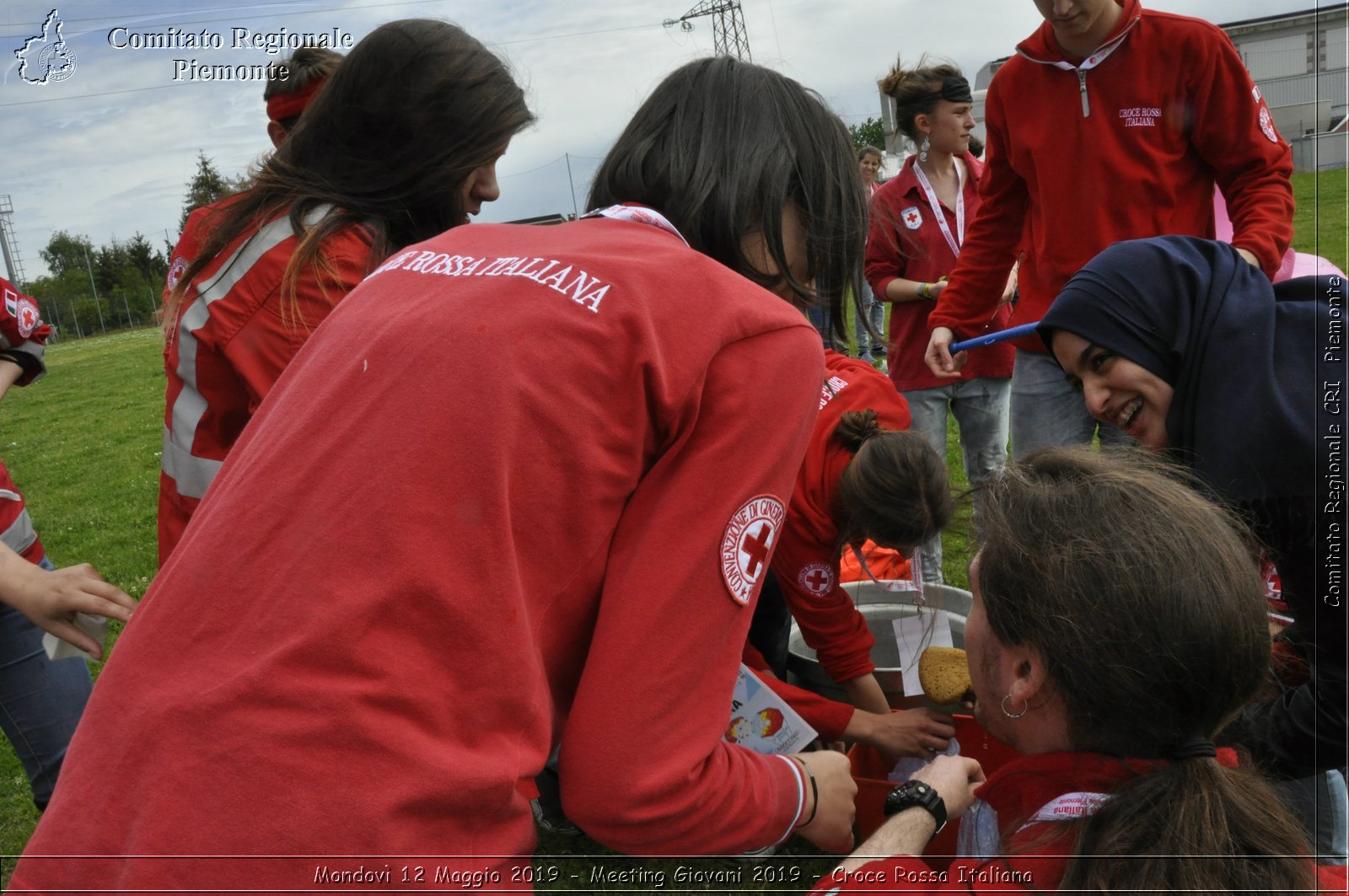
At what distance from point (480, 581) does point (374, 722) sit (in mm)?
152

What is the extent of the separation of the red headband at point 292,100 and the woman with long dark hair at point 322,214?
339mm

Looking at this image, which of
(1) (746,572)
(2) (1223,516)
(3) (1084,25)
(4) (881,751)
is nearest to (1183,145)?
(3) (1084,25)

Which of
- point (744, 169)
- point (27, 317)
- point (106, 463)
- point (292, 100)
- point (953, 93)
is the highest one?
point (292, 100)

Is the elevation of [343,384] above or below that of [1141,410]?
above

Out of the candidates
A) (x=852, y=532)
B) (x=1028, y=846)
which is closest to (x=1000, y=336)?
(x=852, y=532)

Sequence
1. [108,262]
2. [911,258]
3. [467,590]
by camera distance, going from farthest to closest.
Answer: [108,262], [911,258], [467,590]

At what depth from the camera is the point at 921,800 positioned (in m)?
1.59

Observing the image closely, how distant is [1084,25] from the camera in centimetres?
255

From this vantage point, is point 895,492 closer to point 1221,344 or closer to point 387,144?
point 1221,344

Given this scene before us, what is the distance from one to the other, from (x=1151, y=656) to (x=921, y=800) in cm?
47

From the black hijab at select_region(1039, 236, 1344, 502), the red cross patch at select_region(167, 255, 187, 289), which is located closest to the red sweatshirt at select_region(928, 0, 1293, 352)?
the black hijab at select_region(1039, 236, 1344, 502)

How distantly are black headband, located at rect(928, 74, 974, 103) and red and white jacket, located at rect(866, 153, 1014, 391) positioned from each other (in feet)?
0.83

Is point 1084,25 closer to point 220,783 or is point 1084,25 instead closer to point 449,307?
point 449,307

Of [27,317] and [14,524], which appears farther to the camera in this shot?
[27,317]
